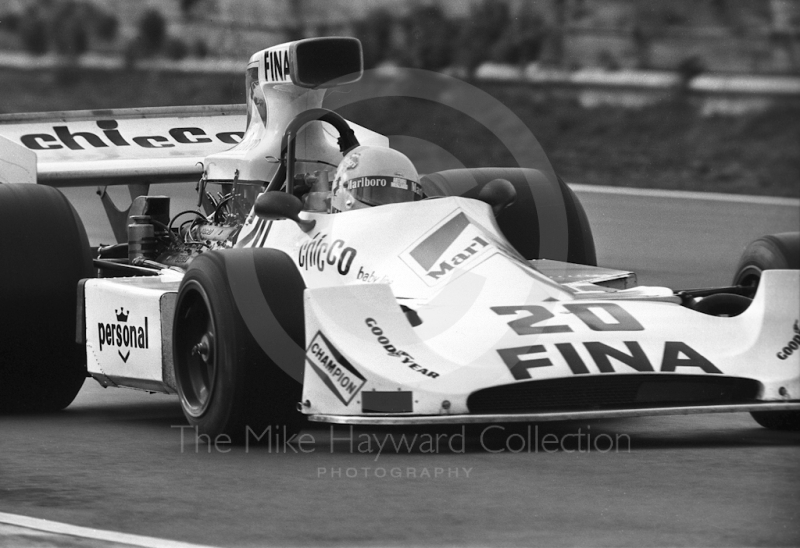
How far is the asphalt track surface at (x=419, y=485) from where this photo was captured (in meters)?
4.47

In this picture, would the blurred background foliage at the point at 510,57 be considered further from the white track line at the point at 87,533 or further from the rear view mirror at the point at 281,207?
the white track line at the point at 87,533

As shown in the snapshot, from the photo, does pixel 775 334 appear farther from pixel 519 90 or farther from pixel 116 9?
pixel 116 9

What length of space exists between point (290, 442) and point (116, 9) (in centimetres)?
1567

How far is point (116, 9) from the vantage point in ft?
68.3

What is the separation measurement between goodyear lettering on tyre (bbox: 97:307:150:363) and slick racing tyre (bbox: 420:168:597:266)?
2192mm

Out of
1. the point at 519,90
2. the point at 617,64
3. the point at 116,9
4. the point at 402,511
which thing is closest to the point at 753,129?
the point at 617,64

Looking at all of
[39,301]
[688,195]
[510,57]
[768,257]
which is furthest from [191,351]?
[510,57]

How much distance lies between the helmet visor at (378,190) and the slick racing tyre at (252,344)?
0.77 meters

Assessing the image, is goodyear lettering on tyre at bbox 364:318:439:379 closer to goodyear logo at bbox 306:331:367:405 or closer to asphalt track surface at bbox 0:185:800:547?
goodyear logo at bbox 306:331:367:405

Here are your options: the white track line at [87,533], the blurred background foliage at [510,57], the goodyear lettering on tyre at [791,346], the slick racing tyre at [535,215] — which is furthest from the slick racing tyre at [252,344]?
the blurred background foliage at [510,57]

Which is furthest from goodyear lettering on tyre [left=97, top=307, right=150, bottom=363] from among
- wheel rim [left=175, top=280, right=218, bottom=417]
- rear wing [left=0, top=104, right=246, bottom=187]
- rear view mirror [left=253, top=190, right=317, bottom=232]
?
rear wing [left=0, top=104, right=246, bottom=187]

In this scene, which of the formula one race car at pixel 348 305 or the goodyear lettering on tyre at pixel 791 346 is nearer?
the formula one race car at pixel 348 305

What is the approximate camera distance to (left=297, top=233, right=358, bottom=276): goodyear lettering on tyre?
642 centimetres

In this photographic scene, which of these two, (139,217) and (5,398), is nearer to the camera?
(5,398)
